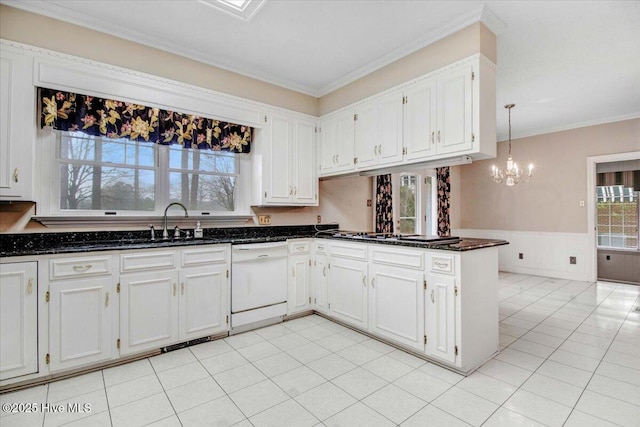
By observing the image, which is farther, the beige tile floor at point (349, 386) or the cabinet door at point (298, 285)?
the cabinet door at point (298, 285)

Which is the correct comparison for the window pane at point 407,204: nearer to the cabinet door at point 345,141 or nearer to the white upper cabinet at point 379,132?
the cabinet door at point 345,141

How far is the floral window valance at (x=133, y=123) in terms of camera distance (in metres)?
2.52

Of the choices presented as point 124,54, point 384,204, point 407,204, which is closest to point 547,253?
A: point 407,204

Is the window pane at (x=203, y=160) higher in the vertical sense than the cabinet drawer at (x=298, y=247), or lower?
higher

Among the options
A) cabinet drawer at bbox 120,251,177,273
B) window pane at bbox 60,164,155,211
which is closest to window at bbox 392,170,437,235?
cabinet drawer at bbox 120,251,177,273

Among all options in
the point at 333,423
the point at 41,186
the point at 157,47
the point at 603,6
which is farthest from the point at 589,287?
the point at 41,186

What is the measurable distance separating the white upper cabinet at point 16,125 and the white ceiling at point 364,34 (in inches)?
20.2

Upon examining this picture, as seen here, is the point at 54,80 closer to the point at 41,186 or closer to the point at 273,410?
the point at 41,186

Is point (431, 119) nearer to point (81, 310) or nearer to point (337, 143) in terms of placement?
point (337, 143)

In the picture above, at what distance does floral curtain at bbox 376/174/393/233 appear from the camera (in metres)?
4.81

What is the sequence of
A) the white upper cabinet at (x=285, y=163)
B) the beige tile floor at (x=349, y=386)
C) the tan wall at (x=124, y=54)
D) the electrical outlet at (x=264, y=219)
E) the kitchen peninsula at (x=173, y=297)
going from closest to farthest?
the beige tile floor at (x=349, y=386) → the kitchen peninsula at (x=173, y=297) → the tan wall at (x=124, y=54) → the white upper cabinet at (x=285, y=163) → the electrical outlet at (x=264, y=219)

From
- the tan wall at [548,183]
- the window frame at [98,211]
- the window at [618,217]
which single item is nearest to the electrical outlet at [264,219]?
the window frame at [98,211]

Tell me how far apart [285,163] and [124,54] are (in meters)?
1.90

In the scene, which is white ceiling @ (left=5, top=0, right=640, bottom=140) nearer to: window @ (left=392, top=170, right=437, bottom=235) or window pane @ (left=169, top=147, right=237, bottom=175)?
window pane @ (left=169, top=147, right=237, bottom=175)
